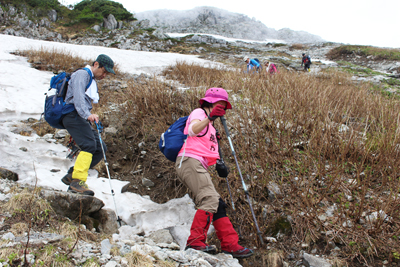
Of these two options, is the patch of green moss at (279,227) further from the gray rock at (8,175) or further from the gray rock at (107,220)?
the gray rock at (8,175)

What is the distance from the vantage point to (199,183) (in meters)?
2.38

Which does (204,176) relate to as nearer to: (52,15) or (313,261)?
(313,261)

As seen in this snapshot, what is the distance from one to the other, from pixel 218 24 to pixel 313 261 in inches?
2711

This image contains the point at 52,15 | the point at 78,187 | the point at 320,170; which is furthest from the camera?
the point at 52,15

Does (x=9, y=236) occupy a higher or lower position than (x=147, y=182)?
higher

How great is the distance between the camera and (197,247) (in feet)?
7.42

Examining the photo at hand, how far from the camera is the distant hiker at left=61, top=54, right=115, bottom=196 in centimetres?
279

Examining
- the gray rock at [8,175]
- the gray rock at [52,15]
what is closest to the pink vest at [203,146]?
the gray rock at [8,175]

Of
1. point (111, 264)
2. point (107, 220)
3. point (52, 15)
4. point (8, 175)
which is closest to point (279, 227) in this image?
point (111, 264)

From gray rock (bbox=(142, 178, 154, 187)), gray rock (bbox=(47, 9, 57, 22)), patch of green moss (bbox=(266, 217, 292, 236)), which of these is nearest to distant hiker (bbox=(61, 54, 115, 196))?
gray rock (bbox=(142, 178, 154, 187))

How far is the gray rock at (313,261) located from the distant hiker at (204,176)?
0.59 meters

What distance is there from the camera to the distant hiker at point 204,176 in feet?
7.58

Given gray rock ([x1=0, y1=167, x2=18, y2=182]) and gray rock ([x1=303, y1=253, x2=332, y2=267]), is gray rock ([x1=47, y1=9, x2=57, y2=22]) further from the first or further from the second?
gray rock ([x1=303, y1=253, x2=332, y2=267])

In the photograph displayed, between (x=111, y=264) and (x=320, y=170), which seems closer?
(x=111, y=264)
